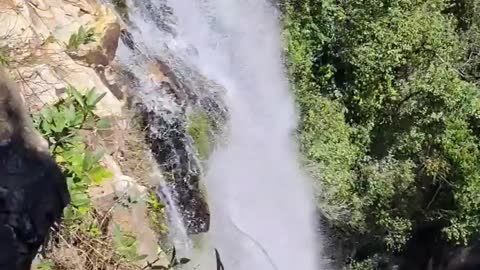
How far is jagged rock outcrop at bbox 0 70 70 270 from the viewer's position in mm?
2584

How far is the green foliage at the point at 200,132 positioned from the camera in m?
6.25

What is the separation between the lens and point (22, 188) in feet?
8.62

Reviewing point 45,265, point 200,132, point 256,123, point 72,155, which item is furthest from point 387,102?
point 45,265

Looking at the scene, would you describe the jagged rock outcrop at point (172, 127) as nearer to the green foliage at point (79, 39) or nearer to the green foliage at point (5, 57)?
the green foliage at point (79, 39)

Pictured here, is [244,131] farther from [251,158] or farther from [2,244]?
[2,244]

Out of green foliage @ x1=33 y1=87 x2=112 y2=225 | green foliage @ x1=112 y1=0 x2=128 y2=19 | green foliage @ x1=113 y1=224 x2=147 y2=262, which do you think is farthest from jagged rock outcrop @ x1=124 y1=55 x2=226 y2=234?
green foliage @ x1=33 y1=87 x2=112 y2=225

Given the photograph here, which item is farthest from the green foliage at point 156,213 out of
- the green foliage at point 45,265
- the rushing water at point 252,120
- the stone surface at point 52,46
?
the rushing water at point 252,120

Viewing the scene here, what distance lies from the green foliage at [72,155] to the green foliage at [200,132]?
2.48 meters

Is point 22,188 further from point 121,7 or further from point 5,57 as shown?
point 121,7

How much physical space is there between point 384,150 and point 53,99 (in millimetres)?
6354

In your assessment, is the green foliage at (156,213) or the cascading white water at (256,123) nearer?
the green foliage at (156,213)

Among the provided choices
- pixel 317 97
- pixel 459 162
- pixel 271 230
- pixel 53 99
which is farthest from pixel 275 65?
pixel 53 99

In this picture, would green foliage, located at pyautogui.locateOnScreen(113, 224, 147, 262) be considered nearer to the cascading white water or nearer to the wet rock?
the wet rock

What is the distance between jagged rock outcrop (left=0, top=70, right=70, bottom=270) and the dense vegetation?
21.8 ft
